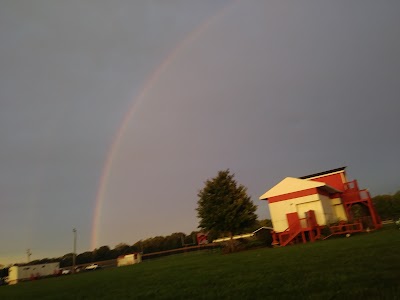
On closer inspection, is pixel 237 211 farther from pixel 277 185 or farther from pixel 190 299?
pixel 190 299

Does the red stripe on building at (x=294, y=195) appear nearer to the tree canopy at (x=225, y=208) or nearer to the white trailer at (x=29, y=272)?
the tree canopy at (x=225, y=208)

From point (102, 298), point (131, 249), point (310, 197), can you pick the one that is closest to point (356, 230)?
point (310, 197)

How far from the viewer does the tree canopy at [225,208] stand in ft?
112

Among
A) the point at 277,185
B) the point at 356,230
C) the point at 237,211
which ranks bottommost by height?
the point at 356,230

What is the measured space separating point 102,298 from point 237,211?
26.0 m

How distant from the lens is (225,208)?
34.2 meters

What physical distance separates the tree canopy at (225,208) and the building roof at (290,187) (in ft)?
13.4

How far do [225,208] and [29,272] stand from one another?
136ft

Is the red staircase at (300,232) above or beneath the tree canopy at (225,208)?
beneath

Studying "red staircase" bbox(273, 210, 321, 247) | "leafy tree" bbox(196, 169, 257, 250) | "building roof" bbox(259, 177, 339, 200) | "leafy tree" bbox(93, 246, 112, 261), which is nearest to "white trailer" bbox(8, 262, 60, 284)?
"leafy tree" bbox(196, 169, 257, 250)

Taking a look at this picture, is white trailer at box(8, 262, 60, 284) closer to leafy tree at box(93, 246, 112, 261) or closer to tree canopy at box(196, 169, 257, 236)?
tree canopy at box(196, 169, 257, 236)

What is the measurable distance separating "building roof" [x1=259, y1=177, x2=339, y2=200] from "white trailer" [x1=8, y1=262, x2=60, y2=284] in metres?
39.9

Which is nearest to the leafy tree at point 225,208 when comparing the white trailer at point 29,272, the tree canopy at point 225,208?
the tree canopy at point 225,208

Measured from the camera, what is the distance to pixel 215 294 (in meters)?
7.03
